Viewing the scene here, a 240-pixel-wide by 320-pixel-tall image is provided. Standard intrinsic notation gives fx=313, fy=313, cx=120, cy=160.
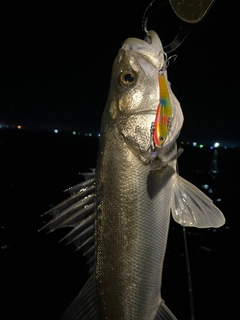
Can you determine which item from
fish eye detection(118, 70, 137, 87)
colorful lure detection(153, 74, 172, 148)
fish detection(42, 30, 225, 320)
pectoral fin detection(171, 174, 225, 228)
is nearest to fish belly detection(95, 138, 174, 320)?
fish detection(42, 30, 225, 320)

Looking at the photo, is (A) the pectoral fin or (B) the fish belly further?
(A) the pectoral fin

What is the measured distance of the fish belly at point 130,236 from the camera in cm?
217

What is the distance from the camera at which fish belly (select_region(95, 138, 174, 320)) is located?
7.13 feet

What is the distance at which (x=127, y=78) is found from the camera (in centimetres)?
232

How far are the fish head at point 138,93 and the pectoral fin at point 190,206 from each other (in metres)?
0.38

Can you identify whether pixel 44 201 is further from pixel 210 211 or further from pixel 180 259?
pixel 210 211

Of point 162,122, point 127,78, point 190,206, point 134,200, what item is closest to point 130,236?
point 134,200

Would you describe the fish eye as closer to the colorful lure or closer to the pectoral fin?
the colorful lure

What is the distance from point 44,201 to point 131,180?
19919mm

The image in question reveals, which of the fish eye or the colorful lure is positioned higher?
the fish eye

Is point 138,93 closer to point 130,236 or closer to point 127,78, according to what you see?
point 127,78

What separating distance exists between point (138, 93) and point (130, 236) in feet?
3.36

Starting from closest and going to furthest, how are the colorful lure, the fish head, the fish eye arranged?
A: 1. the colorful lure
2. the fish head
3. the fish eye

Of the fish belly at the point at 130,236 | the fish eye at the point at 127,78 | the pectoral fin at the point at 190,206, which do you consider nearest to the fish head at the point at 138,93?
the fish eye at the point at 127,78
